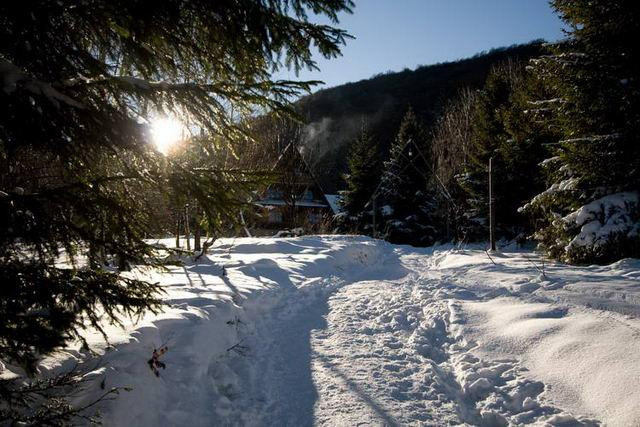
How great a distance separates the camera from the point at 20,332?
1.62m

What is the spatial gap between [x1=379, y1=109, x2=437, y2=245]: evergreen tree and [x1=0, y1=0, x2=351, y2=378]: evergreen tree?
23822mm

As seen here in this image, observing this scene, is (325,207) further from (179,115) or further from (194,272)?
(179,115)

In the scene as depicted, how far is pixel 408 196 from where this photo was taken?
2614cm

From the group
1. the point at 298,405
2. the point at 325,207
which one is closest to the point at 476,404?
the point at 298,405

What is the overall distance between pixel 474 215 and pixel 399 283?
48.0 feet

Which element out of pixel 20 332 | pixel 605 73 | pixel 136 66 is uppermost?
pixel 605 73

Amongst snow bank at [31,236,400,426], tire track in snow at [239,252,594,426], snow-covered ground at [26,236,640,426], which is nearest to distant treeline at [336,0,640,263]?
snow-covered ground at [26,236,640,426]

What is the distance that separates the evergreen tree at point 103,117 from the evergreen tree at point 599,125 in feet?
27.6

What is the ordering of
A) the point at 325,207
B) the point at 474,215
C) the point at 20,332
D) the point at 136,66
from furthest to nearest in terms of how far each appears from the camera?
the point at 325,207 → the point at 474,215 → the point at 136,66 → the point at 20,332

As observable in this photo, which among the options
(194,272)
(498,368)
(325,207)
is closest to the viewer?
(498,368)

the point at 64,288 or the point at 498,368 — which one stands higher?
the point at 64,288

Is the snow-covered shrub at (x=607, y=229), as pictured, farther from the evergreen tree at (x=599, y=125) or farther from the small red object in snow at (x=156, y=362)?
the small red object in snow at (x=156, y=362)

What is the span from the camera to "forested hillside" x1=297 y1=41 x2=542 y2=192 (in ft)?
142

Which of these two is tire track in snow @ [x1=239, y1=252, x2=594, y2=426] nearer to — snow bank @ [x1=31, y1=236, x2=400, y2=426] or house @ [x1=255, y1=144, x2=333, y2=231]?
snow bank @ [x1=31, y1=236, x2=400, y2=426]
